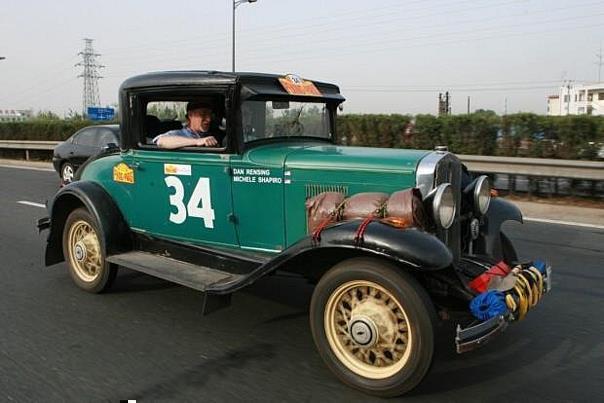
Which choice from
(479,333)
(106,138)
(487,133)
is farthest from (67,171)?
(479,333)

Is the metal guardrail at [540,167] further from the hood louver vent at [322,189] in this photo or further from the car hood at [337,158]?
the hood louver vent at [322,189]

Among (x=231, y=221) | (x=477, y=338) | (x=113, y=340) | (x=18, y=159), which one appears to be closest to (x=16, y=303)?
(x=113, y=340)

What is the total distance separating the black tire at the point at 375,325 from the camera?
10.4ft

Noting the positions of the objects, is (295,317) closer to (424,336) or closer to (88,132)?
(424,336)

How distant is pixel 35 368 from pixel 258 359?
1.37m

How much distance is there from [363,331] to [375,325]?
0.26ft

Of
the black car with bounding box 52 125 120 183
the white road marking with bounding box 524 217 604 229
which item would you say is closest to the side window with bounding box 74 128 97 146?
the black car with bounding box 52 125 120 183

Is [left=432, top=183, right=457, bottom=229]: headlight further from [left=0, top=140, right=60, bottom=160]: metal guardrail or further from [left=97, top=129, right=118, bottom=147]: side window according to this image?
[left=0, top=140, right=60, bottom=160]: metal guardrail

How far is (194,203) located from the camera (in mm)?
4602

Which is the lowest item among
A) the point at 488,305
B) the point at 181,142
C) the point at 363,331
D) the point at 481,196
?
the point at 363,331

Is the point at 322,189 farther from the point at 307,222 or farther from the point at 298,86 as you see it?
the point at 298,86

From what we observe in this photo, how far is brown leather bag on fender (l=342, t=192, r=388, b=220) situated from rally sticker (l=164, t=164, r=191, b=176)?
1.47 m

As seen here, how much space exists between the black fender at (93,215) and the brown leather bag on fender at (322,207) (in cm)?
201

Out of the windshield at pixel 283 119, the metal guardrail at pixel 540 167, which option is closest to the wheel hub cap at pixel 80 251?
the windshield at pixel 283 119
